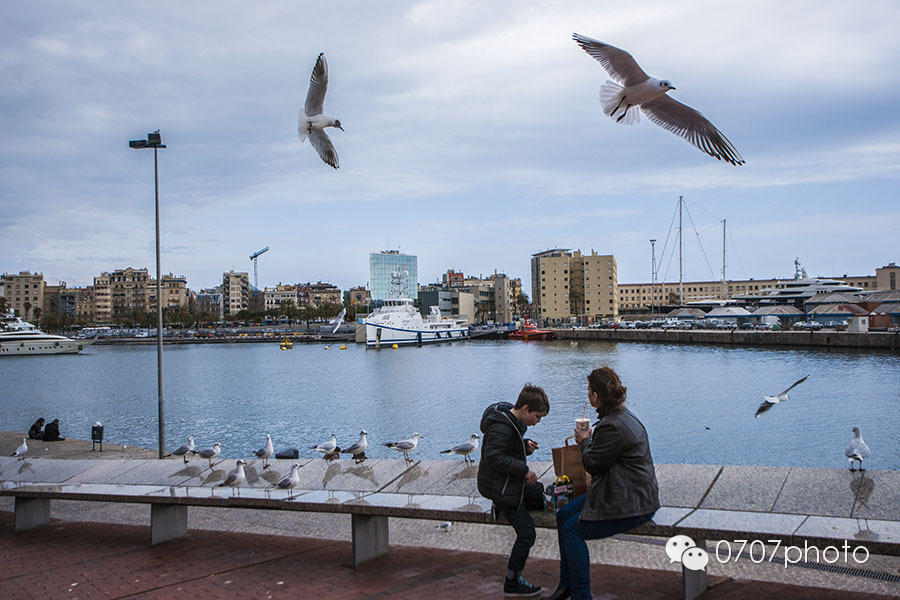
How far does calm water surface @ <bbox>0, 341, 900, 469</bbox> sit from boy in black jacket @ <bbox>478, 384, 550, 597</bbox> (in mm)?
13691

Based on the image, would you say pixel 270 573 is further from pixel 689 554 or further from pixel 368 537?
pixel 689 554

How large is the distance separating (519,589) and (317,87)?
438cm

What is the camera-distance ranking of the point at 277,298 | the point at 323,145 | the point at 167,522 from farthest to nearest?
the point at 277,298, the point at 167,522, the point at 323,145

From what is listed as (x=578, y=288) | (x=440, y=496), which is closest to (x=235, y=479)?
(x=440, y=496)

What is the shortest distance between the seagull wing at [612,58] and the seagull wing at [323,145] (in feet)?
7.46

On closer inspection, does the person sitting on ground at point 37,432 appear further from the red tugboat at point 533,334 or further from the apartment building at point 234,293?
the apartment building at point 234,293

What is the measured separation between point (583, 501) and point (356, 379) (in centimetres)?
4165

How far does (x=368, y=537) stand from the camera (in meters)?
5.58

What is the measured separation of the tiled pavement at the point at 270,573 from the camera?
4.73 metres

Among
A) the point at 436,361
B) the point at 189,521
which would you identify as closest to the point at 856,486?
the point at 189,521

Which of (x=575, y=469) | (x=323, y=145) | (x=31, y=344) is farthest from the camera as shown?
(x=31, y=344)

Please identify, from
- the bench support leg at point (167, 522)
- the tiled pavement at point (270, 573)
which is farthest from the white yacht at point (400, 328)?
the tiled pavement at point (270, 573)

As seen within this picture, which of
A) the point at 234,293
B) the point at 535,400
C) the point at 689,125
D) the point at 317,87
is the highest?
the point at 234,293

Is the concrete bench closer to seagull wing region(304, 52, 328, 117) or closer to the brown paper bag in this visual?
the brown paper bag
